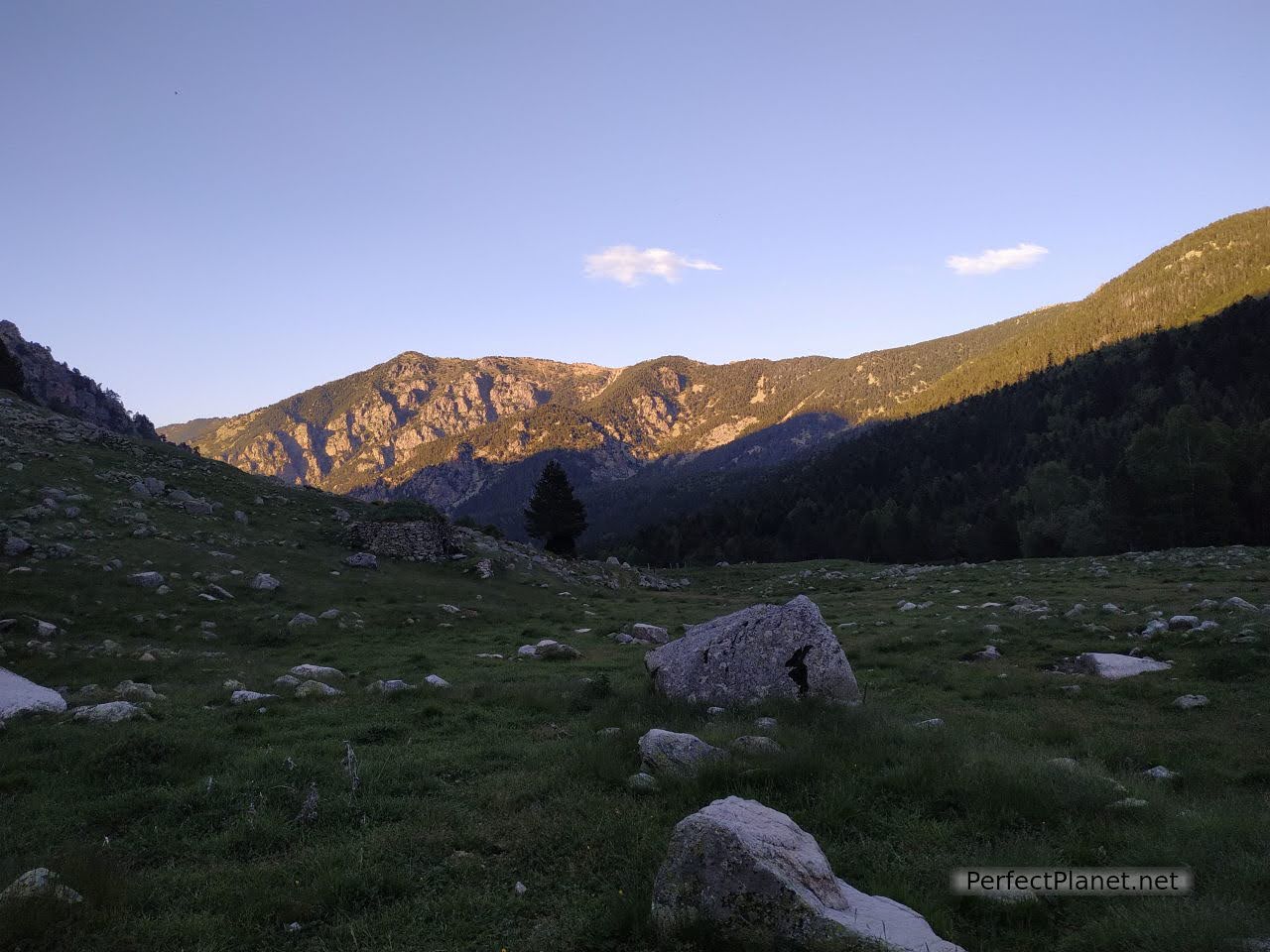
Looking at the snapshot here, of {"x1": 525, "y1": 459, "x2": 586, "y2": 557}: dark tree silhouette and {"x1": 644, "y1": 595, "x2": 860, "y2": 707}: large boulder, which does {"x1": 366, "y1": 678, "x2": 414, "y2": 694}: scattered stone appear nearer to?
{"x1": 644, "y1": 595, "x2": 860, "y2": 707}: large boulder

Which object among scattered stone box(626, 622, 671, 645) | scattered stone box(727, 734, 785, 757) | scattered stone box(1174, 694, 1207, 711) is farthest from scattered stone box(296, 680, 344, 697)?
scattered stone box(1174, 694, 1207, 711)

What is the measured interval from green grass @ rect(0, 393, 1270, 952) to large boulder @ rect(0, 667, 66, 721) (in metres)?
0.88

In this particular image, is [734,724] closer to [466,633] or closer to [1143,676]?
[1143,676]

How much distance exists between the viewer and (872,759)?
858 centimetres

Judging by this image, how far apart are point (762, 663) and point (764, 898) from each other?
7.81 metres

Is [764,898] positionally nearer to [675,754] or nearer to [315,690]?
[675,754]

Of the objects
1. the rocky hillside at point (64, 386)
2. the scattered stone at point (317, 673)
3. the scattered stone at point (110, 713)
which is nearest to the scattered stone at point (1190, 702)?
the scattered stone at point (317, 673)

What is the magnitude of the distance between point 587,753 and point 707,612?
22.4 metres

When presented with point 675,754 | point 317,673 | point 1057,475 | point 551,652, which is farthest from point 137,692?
point 1057,475

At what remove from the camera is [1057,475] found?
8019 cm

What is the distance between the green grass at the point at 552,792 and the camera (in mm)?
5469

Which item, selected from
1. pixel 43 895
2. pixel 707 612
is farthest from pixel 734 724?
pixel 707 612

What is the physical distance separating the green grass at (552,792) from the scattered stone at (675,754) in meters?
0.30

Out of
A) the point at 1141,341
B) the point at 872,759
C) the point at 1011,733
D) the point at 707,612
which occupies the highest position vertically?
the point at 1141,341
